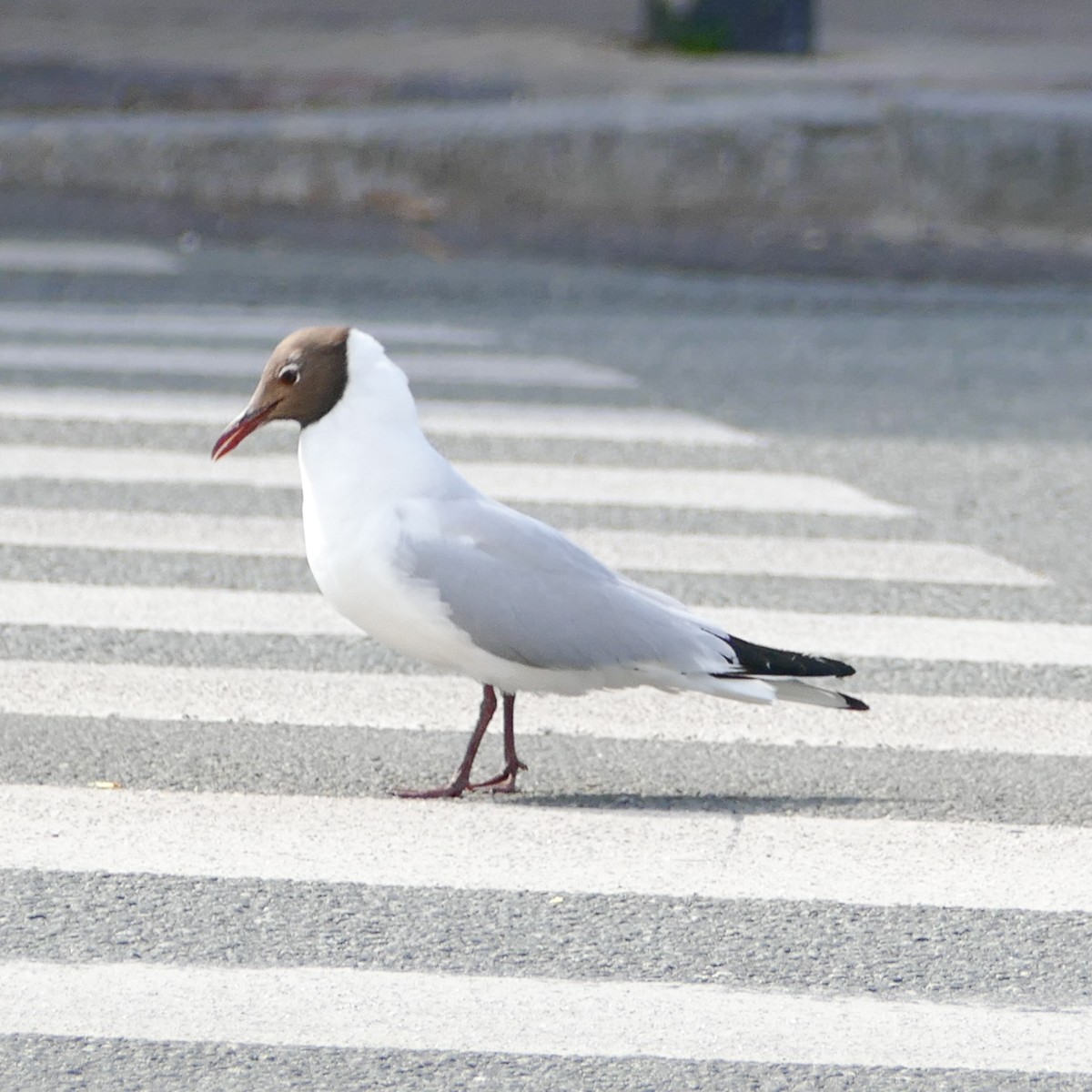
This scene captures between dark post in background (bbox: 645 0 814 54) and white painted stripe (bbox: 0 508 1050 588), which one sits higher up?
dark post in background (bbox: 645 0 814 54)

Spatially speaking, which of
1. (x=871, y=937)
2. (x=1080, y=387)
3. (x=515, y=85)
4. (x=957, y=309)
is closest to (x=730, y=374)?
(x=1080, y=387)

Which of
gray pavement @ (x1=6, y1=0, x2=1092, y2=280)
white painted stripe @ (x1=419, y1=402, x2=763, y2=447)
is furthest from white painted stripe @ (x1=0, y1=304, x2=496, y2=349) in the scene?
gray pavement @ (x1=6, y1=0, x2=1092, y2=280)

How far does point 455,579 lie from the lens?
3.99 metres

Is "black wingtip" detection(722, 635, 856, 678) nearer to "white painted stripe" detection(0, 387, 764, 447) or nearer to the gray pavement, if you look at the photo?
"white painted stripe" detection(0, 387, 764, 447)

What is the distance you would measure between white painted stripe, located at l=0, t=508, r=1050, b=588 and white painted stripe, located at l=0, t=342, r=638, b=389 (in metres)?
2.32

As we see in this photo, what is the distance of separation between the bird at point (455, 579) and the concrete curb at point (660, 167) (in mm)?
9080

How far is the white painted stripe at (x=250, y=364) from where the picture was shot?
8812 millimetres

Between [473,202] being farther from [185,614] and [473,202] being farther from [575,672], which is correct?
[575,672]

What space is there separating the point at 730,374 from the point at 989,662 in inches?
154

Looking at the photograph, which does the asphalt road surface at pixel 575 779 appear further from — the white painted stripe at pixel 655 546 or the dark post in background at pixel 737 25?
the dark post in background at pixel 737 25

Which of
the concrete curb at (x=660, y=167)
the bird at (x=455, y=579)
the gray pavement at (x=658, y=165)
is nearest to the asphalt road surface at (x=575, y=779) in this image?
the bird at (x=455, y=579)

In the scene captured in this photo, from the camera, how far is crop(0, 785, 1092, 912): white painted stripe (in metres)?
3.76

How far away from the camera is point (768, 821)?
13.4ft

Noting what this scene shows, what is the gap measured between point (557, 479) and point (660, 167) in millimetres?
6457
